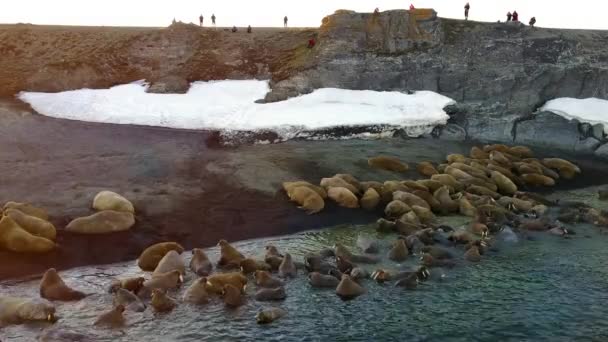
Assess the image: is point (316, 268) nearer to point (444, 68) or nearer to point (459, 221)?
point (459, 221)

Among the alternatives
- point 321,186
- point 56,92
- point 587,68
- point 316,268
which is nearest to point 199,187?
point 321,186

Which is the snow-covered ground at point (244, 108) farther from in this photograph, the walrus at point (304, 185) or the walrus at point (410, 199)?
the walrus at point (410, 199)

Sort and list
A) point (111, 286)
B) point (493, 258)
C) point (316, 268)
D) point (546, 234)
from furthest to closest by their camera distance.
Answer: point (546, 234), point (493, 258), point (316, 268), point (111, 286)

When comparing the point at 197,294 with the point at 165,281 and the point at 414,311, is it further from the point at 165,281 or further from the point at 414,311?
the point at 414,311

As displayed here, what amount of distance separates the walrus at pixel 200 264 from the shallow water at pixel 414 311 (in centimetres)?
119

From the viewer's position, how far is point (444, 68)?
117 ft

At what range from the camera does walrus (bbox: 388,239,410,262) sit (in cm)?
1576

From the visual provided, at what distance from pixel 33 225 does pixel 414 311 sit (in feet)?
34.2

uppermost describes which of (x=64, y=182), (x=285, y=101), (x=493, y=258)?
(x=285, y=101)

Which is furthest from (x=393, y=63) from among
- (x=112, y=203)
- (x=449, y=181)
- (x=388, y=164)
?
(x=112, y=203)

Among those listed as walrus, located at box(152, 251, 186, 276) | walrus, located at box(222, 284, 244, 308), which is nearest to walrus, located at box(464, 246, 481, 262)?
walrus, located at box(222, 284, 244, 308)

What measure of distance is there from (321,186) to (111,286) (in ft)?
33.5

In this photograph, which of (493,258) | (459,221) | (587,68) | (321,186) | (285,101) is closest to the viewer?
(493,258)

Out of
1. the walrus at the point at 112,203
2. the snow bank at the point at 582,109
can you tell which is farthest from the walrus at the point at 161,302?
the snow bank at the point at 582,109
